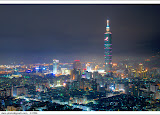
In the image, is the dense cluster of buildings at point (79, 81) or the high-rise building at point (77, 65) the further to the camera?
the high-rise building at point (77, 65)

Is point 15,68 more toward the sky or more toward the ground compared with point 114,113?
more toward the sky

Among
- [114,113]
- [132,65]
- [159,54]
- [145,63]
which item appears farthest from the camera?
[132,65]

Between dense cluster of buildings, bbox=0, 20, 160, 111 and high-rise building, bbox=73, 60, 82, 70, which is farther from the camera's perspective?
high-rise building, bbox=73, 60, 82, 70

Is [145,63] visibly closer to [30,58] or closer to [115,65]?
[115,65]

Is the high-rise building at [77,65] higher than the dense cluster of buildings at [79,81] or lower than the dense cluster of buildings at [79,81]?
higher

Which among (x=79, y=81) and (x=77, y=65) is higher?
(x=77, y=65)

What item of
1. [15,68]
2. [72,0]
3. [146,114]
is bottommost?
[146,114]

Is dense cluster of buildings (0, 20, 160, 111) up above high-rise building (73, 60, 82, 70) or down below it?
below

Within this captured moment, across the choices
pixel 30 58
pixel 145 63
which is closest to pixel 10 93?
pixel 30 58

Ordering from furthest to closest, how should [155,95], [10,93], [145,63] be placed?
1. [145,63]
2. [10,93]
3. [155,95]

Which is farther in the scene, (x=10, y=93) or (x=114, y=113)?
(x=10, y=93)

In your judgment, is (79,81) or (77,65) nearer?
(79,81)
